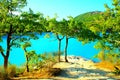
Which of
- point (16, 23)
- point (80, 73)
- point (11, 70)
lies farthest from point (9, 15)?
point (80, 73)

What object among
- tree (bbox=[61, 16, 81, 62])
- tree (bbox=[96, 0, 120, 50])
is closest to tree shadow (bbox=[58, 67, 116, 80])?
tree (bbox=[96, 0, 120, 50])

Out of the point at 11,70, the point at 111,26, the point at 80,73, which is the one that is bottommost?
the point at 80,73

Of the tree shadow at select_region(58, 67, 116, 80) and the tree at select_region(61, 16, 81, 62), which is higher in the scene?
→ the tree at select_region(61, 16, 81, 62)

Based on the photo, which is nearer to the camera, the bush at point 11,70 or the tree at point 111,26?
the tree at point 111,26

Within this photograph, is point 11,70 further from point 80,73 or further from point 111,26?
point 111,26

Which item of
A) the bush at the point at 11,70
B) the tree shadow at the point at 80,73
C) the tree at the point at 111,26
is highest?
the tree at the point at 111,26

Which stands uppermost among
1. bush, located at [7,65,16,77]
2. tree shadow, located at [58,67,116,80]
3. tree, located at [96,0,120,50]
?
tree, located at [96,0,120,50]

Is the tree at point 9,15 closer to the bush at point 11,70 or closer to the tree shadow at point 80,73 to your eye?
the bush at point 11,70

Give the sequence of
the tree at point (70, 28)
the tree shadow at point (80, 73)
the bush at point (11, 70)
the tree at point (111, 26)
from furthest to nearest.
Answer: the tree at point (70, 28)
the bush at point (11, 70)
the tree shadow at point (80, 73)
the tree at point (111, 26)

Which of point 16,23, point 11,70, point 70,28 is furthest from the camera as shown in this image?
point 70,28

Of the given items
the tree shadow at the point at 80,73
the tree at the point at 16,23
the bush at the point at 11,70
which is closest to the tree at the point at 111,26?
the tree shadow at the point at 80,73

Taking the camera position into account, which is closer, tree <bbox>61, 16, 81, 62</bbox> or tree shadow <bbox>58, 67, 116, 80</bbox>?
tree shadow <bbox>58, 67, 116, 80</bbox>

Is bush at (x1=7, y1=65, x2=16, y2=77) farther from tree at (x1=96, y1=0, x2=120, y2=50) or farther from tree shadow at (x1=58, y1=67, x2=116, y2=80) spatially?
tree at (x1=96, y1=0, x2=120, y2=50)

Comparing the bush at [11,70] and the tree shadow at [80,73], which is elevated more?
the bush at [11,70]
